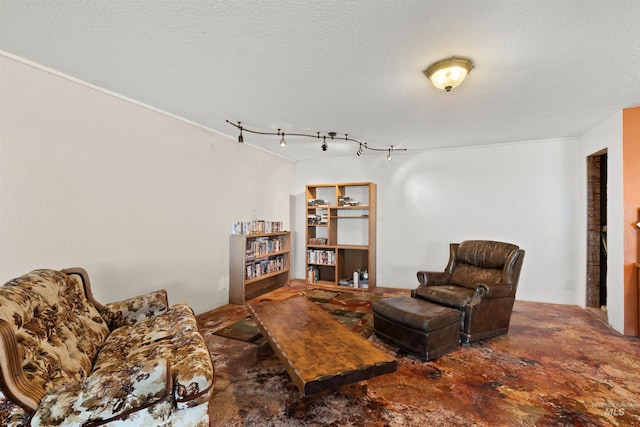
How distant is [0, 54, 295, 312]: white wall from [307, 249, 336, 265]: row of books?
1645 mm

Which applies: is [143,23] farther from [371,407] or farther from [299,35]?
[371,407]

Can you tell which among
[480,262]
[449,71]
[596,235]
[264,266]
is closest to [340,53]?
[449,71]

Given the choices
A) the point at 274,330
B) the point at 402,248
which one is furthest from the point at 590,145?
the point at 274,330

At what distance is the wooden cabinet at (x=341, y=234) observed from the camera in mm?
4887

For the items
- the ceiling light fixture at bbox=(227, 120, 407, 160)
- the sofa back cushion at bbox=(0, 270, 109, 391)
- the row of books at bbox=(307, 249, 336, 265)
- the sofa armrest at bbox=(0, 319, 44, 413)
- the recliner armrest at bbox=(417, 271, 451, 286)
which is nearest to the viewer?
the sofa armrest at bbox=(0, 319, 44, 413)

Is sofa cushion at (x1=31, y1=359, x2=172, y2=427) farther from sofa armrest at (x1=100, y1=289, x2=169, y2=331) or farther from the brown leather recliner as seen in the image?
the brown leather recliner

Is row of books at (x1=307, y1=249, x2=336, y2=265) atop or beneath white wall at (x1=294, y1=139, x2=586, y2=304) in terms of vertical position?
beneath

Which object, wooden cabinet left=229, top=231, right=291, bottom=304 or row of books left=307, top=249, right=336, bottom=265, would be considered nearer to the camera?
wooden cabinet left=229, top=231, right=291, bottom=304

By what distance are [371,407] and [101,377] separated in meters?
1.49

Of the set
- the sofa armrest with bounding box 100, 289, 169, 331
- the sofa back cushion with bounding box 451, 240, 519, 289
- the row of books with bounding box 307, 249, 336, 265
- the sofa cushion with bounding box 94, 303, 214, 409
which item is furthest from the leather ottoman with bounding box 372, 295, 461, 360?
the row of books with bounding box 307, 249, 336, 265

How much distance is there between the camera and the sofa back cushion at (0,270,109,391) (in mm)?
1281

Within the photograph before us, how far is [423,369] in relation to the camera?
227 cm

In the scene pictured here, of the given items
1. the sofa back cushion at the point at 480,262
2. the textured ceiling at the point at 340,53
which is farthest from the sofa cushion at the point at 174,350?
the sofa back cushion at the point at 480,262

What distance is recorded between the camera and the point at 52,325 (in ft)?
5.08
